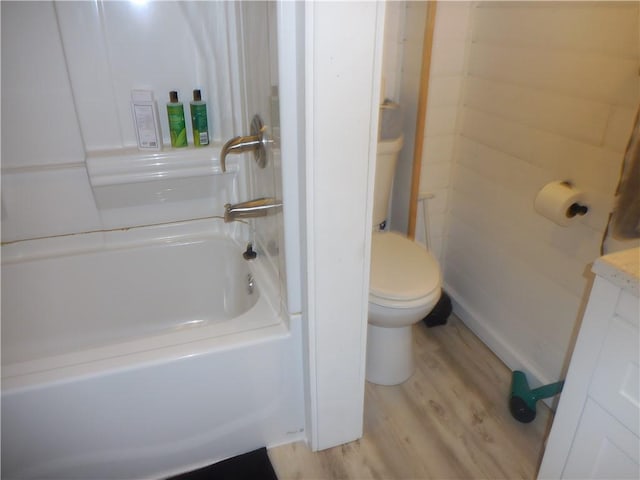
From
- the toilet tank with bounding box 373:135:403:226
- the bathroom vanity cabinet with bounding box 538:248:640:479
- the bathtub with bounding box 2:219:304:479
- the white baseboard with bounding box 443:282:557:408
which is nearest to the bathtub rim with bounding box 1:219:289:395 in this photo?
the bathtub with bounding box 2:219:304:479

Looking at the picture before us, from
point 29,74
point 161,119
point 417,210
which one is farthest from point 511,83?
point 29,74

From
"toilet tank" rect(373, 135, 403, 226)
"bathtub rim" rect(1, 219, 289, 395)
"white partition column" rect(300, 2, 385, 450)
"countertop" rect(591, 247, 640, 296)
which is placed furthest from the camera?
"toilet tank" rect(373, 135, 403, 226)

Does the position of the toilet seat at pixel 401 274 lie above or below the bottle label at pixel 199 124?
below

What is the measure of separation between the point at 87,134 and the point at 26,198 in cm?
30

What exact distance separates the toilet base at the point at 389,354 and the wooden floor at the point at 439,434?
0.12 feet

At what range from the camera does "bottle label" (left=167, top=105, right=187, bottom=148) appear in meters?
1.63

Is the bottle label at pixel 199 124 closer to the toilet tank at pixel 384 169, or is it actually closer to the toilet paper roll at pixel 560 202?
the toilet tank at pixel 384 169

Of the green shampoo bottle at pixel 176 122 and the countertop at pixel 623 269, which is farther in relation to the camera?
the green shampoo bottle at pixel 176 122

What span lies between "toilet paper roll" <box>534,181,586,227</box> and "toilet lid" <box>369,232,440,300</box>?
0.41 metres

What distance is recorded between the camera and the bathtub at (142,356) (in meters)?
1.18

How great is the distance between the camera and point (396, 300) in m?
1.53

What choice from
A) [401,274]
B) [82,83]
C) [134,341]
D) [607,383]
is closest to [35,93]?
[82,83]

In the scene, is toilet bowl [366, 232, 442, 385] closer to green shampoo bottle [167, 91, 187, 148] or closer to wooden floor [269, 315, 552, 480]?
wooden floor [269, 315, 552, 480]

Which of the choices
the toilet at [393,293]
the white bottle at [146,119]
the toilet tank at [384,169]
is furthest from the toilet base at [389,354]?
the white bottle at [146,119]
